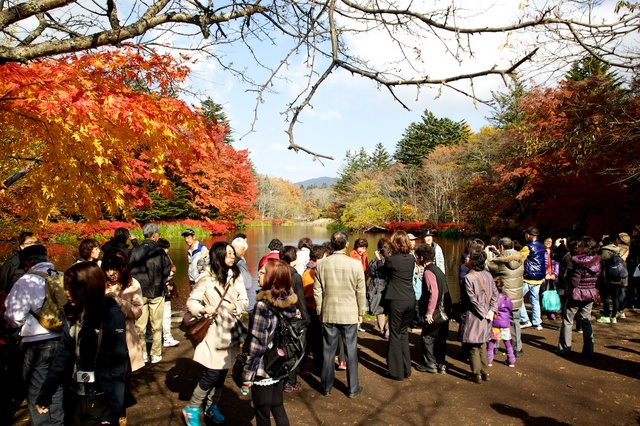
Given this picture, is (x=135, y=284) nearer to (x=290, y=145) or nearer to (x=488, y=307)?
(x=290, y=145)

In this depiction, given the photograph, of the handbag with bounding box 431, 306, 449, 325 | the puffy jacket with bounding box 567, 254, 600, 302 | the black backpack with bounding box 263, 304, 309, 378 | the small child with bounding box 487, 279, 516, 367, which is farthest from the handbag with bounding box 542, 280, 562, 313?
the black backpack with bounding box 263, 304, 309, 378

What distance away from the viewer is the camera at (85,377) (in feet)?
7.93

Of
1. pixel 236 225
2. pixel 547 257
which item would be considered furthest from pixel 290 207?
pixel 547 257

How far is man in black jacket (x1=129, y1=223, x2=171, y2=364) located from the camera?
4.76 meters

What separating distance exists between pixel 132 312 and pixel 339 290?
191 cm

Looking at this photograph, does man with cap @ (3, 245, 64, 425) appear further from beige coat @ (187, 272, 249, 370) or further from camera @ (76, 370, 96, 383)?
beige coat @ (187, 272, 249, 370)

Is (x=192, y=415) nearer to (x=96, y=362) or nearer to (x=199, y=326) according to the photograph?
(x=199, y=326)

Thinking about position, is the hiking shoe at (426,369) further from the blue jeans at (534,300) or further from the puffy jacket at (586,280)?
the blue jeans at (534,300)

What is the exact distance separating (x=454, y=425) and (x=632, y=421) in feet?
5.30

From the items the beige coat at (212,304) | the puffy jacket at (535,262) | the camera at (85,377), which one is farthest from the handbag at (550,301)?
the camera at (85,377)

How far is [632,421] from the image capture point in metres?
3.55

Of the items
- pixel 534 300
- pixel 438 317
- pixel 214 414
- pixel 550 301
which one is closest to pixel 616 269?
pixel 550 301

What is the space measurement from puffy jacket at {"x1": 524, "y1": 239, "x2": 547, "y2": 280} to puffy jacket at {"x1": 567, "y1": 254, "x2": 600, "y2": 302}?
122 cm

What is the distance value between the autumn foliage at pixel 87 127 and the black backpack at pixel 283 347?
263 cm
